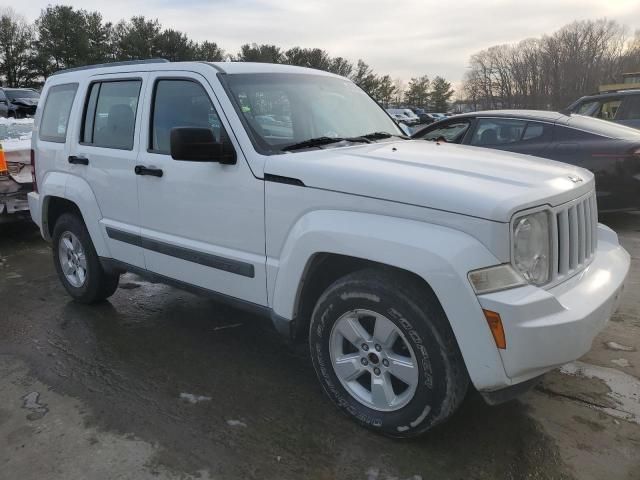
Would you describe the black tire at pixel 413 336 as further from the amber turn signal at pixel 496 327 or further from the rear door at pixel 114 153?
the rear door at pixel 114 153

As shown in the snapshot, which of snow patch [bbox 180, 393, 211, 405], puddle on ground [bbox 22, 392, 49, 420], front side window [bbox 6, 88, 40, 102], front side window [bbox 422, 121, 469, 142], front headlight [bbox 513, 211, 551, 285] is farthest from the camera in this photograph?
front side window [bbox 6, 88, 40, 102]

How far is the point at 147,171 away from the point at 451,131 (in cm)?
485

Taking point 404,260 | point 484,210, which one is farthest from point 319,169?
point 484,210

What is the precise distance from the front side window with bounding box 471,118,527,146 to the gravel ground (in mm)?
3159

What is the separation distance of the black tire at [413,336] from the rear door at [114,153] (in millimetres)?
1899

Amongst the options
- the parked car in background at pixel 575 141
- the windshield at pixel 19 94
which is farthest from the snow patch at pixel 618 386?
the windshield at pixel 19 94

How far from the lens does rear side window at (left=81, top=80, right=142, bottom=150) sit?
13.3 ft

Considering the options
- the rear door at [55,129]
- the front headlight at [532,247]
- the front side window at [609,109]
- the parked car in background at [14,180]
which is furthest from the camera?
the front side window at [609,109]

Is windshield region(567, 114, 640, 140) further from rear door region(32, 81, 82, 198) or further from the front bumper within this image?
rear door region(32, 81, 82, 198)

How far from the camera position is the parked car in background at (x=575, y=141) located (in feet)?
→ 21.4

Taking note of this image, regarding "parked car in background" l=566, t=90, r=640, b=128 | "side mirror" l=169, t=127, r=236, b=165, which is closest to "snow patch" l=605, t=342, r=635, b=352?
"side mirror" l=169, t=127, r=236, b=165

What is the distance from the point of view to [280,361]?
3.79 m

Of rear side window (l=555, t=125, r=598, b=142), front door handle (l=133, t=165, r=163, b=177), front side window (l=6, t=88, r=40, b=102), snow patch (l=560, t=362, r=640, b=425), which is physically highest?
front side window (l=6, t=88, r=40, b=102)

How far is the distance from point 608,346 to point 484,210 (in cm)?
216
